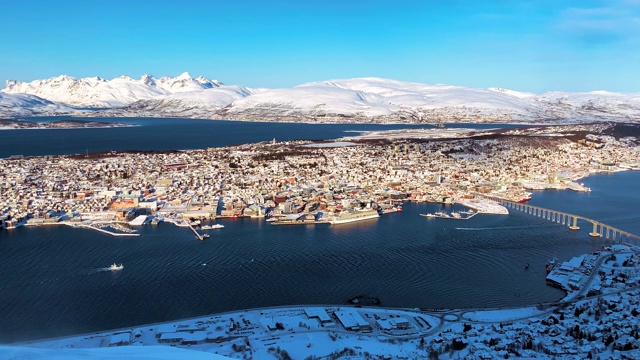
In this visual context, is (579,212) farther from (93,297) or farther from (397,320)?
(93,297)

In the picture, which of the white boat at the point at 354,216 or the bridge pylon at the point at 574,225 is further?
the white boat at the point at 354,216

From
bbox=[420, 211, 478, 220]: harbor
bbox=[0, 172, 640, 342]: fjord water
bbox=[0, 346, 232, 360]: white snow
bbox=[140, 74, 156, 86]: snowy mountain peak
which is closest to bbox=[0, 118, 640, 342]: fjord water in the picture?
bbox=[0, 172, 640, 342]: fjord water

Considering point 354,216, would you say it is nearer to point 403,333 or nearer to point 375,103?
point 403,333

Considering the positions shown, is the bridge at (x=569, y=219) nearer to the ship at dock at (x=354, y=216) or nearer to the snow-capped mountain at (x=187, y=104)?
the ship at dock at (x=354, y=216)

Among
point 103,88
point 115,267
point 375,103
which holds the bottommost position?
point 115,267

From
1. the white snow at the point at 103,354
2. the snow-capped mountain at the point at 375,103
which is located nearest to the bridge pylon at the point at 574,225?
the white snow at the point at 103,354

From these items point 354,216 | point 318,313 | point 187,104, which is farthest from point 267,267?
point 187,104

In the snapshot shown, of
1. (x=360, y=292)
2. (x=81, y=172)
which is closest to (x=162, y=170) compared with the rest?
(x=81, y=172)
